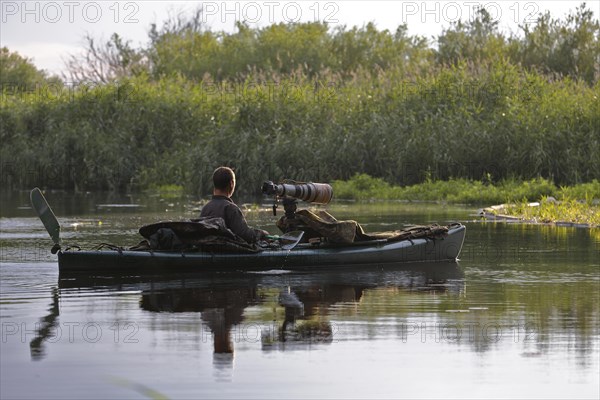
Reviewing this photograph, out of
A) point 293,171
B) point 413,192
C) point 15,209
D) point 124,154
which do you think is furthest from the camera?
point 124,154

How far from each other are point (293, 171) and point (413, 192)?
150 inches

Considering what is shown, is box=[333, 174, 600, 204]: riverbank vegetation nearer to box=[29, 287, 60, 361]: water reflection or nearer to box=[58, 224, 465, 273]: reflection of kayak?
box=[58, 224, 465, 273]: reflection of kayak

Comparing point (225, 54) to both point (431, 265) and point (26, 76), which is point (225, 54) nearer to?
point (26, 76)

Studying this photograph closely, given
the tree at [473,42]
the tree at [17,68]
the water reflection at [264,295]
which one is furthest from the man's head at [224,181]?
the tree at [17,68]

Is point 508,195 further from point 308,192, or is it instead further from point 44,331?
point 44,331

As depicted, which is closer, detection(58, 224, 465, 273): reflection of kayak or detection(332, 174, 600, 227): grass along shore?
detection(58, 224, 465, 273): reflection of kayak

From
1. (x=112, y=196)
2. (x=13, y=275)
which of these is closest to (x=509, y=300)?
(x=13, y=275)

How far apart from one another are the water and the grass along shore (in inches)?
214

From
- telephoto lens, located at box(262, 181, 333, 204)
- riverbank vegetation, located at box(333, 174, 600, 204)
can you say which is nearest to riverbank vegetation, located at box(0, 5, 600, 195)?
riverbank vegetation, located at box(333, 174, 600, 204)

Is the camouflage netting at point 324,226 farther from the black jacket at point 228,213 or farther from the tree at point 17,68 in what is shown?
the tree at point 17,68

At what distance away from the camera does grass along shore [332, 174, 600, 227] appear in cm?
2188

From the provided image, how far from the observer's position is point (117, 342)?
9211 mm

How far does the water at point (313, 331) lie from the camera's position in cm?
760

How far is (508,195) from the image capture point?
88.7ft
